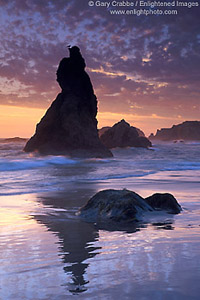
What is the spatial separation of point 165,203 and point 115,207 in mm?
1404

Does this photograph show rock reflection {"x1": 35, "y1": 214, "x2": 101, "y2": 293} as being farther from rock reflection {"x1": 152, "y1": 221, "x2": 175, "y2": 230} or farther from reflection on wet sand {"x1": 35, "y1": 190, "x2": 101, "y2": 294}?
rock reflection {"x1": 152, "y1": 221, "x2": 175, "y2": 230}

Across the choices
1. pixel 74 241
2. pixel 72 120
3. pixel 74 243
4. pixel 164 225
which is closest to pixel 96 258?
pixel 74 243

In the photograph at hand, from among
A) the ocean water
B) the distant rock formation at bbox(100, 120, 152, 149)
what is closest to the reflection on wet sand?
the ocean water

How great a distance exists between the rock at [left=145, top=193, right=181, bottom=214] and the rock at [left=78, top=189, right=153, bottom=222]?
446 millimetres

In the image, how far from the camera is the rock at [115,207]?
552cm

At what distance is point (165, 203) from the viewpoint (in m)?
6.60

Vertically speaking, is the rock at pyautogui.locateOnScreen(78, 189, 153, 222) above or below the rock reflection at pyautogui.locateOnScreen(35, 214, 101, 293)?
above

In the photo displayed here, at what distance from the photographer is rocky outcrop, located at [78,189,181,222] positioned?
18.1ft

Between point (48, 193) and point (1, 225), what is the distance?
15.2ft

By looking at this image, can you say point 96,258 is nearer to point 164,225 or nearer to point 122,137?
point 164,225

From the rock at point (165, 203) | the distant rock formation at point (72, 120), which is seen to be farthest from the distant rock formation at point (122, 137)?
the rock at point (165, 203)

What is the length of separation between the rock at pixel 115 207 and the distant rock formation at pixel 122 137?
183 feet

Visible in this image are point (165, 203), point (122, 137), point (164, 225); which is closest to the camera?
point (164, 225)

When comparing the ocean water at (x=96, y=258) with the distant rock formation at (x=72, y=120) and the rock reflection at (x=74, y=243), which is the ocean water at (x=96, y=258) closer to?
the rock reflection at (x=74, y=243)
